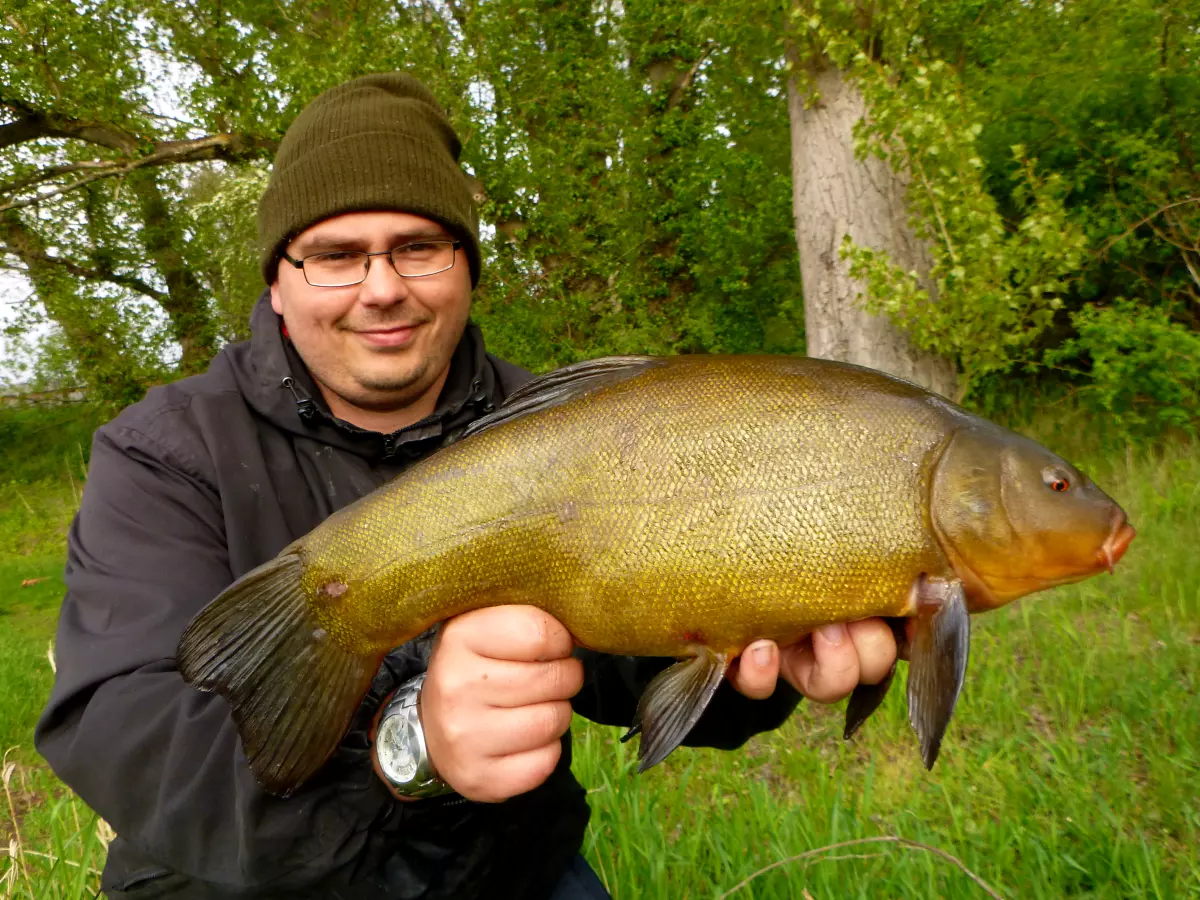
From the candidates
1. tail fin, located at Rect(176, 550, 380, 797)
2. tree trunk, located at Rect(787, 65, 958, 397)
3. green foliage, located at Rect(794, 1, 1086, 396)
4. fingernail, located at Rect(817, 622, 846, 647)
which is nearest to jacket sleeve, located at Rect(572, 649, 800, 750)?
fingernail, located at Rect(817, 622, 846, 647)

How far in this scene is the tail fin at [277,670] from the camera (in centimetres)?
129

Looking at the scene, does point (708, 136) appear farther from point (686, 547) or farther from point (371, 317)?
point (686, 547)

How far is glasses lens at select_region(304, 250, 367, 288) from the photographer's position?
1.95 meters

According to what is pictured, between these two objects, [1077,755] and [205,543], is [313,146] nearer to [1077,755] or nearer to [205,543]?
[205,543]

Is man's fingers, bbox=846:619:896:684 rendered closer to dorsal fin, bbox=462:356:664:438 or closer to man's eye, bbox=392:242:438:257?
dorsal fin, bbox=462:356:664:438

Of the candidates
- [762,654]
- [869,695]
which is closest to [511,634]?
[762,654]

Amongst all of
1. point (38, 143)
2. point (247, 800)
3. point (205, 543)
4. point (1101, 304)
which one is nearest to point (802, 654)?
point (247, 800)

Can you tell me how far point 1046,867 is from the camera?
1.97 m

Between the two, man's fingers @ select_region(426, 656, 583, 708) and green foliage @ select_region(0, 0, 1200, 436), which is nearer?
man's fingers @ select_region(426, 656, 583, 708)

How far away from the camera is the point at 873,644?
1410mm

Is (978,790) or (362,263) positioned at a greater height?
(362,263)

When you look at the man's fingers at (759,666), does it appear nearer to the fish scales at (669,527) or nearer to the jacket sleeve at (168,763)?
the fish scales at (669,527)

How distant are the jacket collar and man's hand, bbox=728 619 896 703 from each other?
798 millimetres

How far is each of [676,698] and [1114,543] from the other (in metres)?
0.75
